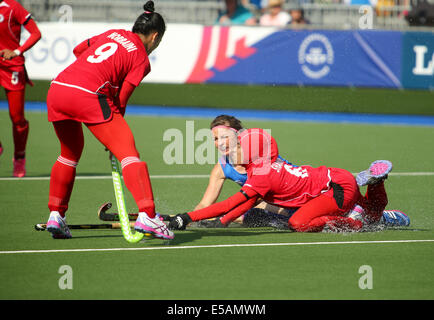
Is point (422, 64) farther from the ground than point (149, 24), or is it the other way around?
point (422, 64)

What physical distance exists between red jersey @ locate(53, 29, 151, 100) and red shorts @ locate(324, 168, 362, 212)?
1.97m

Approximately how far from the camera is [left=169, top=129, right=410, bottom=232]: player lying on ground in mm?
6926

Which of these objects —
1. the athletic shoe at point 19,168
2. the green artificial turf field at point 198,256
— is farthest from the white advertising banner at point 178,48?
the athletic shoe at point 19,168

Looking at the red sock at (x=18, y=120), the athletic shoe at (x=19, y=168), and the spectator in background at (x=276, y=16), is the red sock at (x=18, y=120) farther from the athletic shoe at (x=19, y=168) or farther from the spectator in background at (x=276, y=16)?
the spectator in background at (x=276, y=16)

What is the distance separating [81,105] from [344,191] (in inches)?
95.2

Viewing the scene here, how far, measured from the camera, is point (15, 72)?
1052cm

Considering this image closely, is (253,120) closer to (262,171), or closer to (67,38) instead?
(67,38)

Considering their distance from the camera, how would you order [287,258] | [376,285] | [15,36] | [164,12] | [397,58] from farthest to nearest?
[164,12]
[397,58]
[15,36]
[287,258]
[376,285]

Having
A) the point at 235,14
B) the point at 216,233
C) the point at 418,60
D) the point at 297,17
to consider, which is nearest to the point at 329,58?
the point at 297,17

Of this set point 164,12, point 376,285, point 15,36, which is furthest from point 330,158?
point 164,12

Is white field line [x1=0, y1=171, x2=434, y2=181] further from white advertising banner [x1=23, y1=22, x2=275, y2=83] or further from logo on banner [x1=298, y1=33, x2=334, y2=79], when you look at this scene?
white advertising banner [x1=23, y1=22, x2=275, y2=83]

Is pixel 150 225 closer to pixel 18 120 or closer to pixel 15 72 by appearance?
pixel 18 120
